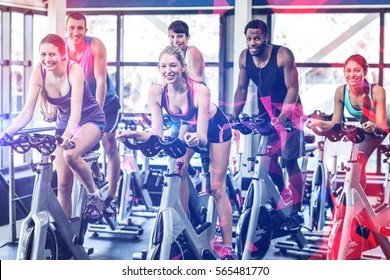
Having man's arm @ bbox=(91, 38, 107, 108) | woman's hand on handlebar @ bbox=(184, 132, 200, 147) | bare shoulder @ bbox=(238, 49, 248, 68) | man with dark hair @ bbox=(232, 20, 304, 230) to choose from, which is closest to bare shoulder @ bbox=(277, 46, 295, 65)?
man with dark hair @ bbox=(232, 20, 304, 230)

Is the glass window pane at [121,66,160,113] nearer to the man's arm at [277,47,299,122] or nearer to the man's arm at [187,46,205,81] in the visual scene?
the man's arm at [187,46,205,81]

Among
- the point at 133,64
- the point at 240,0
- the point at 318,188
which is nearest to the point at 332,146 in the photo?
the point at 318,188

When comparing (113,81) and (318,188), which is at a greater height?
(113,81)

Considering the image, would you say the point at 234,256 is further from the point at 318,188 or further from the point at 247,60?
the point at 247,60

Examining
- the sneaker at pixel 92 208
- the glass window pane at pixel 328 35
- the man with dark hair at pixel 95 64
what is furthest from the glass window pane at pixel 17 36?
the glass window pane at pixel 328 35

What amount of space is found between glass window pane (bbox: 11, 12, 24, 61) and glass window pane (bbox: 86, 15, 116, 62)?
11.6 inches

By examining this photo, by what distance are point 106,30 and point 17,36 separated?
40cm

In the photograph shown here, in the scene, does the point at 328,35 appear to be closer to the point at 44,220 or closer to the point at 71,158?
the point at 71,158

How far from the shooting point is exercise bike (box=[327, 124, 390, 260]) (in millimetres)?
3121

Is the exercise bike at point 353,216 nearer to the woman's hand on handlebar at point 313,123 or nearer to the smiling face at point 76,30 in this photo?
the woman's hand on handlebar at point 313,123

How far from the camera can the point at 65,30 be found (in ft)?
10.3

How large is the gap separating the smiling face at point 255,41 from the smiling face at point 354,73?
380mm

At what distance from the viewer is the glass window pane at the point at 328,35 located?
311 cm

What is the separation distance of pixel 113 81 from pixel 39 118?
1.21 feet
